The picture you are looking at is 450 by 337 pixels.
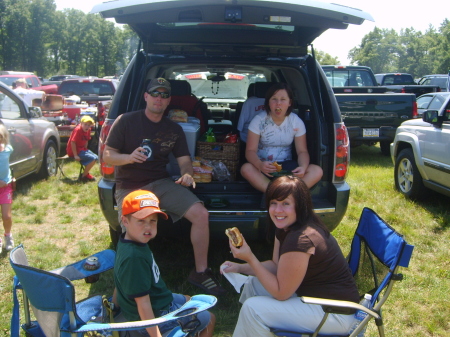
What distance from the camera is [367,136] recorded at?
8.88 m

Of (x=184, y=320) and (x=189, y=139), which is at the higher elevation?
(x=189, y=139)

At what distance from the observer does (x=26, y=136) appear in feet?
21.0

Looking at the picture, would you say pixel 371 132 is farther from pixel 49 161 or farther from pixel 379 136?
pixel 49 161

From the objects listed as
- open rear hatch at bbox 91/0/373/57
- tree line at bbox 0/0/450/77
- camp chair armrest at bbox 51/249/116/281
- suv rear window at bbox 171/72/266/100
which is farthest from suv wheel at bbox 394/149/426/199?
tree line at bbox 0/0/450/77

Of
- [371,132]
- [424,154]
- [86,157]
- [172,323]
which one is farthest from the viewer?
[371,132]

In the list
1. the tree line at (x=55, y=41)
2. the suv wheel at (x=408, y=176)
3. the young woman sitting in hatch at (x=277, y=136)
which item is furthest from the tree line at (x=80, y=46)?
the young woman sitting in hatch at (x=277, y=136)

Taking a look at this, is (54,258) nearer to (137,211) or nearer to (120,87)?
(120,87)

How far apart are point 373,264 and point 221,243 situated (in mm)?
2032

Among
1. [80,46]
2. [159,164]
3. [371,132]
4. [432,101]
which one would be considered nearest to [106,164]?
[159,164]

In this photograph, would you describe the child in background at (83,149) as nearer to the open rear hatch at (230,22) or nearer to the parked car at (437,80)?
the open rear hatch at (230,22)

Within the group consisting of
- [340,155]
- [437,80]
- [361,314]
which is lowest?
[361,314]

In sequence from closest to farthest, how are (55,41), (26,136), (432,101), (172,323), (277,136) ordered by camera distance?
(172,323)
(277,136)
(26,136)
(432,101)
(55,41)

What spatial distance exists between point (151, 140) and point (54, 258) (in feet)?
5.09

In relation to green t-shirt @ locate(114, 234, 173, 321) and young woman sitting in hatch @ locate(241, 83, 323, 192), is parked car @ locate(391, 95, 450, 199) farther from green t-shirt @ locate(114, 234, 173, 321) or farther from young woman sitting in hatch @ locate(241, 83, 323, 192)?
green t-shirt @ locate(114, 234, 173, 321)
